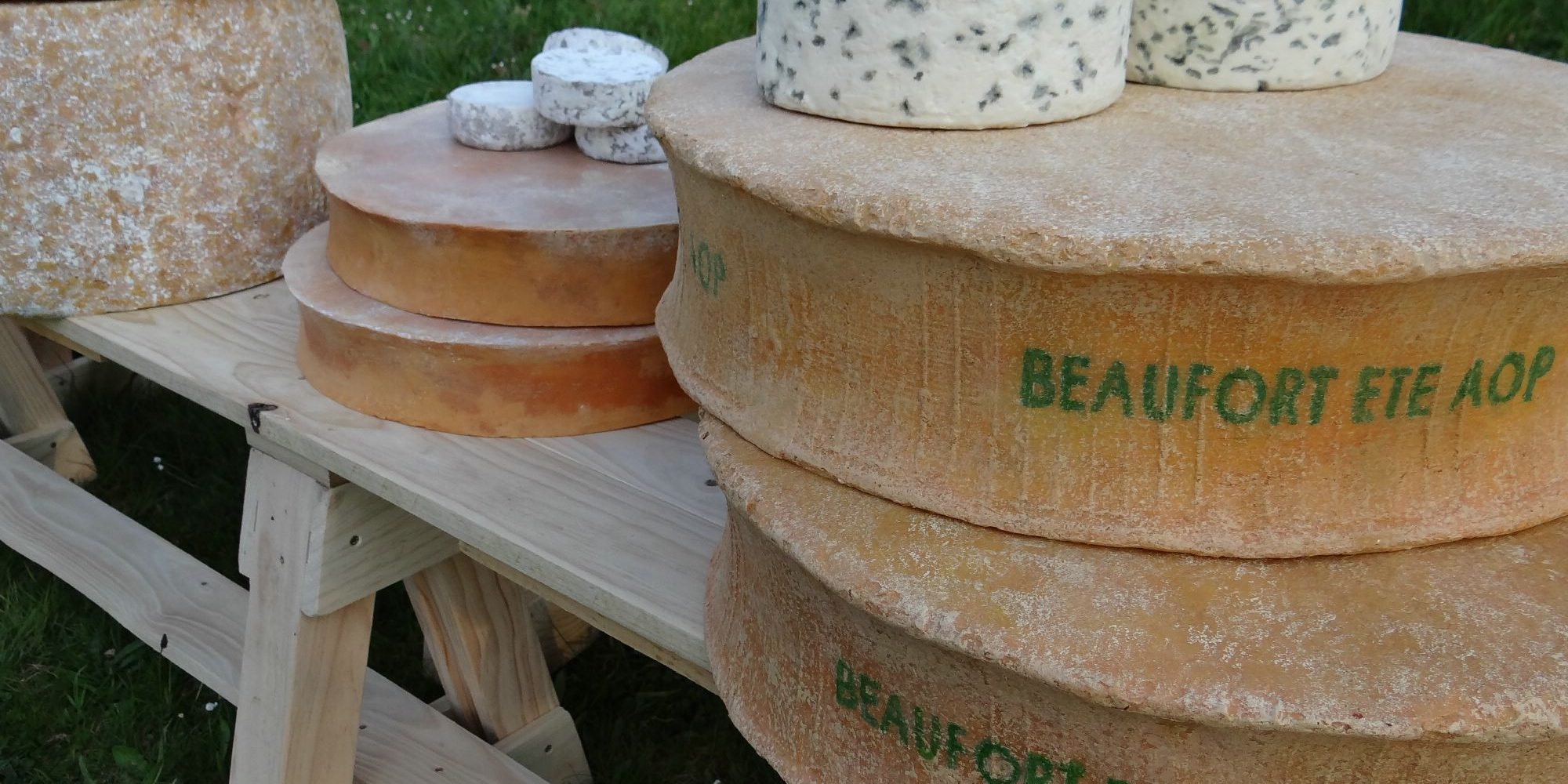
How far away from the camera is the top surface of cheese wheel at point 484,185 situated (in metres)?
1.44

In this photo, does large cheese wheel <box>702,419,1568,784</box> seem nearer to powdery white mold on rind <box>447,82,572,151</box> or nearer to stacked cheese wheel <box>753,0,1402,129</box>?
stacked cheese wheel <box>753,0,1402,129</box>

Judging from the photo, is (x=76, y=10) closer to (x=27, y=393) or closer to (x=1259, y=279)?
(x=27, y=393)

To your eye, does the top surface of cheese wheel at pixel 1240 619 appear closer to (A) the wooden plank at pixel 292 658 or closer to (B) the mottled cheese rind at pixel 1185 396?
(B) the mottled cheese rind at pixel 1185 396

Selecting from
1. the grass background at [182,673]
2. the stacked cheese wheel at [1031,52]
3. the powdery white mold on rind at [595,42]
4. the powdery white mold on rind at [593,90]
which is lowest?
the grass background at [182,673]

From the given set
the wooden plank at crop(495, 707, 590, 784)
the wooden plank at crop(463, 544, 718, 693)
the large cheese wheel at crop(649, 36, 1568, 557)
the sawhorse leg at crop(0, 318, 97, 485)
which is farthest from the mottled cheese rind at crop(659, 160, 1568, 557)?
the sawhorse leg at crop(0, 318, 97, 485)

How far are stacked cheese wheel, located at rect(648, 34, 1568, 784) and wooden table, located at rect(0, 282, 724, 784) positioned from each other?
35 cm

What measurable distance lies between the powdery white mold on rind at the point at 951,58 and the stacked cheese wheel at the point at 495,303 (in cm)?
47

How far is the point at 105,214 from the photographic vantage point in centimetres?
169

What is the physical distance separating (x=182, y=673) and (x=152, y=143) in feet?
3.46

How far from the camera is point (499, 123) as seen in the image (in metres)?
1.68

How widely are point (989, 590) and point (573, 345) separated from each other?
71cm

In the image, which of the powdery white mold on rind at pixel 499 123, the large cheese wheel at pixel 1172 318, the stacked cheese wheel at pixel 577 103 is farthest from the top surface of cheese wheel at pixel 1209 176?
the powdery white mold on rind at pixel 499 123

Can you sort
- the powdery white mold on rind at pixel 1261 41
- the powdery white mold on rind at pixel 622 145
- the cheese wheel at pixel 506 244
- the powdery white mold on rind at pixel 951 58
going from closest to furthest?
1. the powdery white mold on rind at pixel 951 58
2. the powdery white mold on rind at pixel 1261 41
3. the cheese wheel at pixel 506 244
4. the powdery white mold on rind at pixel 622 145

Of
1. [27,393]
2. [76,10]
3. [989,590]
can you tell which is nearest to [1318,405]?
[989,590]
